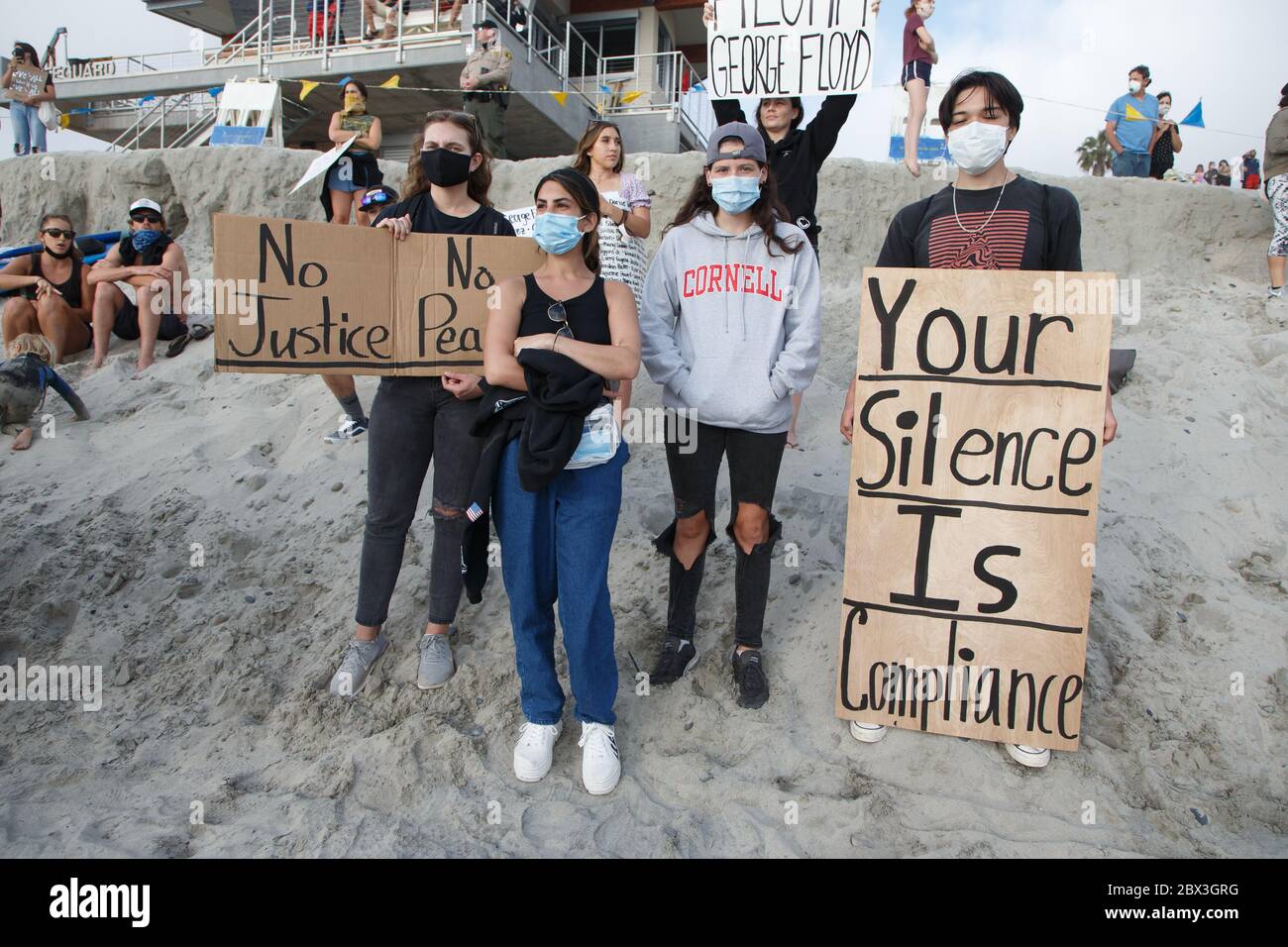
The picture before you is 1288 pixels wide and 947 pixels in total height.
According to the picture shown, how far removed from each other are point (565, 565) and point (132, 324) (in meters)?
6.18

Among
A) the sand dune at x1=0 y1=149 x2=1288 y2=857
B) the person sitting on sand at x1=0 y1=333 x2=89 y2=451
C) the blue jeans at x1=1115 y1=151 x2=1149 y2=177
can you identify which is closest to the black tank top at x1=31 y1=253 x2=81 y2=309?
the person sitting on sand at x1=0 y1=333 x2=89 y2=451

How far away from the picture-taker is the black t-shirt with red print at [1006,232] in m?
2.69

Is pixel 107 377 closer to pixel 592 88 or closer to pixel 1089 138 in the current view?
pixel 592 88

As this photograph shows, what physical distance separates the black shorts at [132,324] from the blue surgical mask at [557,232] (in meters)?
5.62

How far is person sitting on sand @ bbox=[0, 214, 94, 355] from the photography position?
6355 mm

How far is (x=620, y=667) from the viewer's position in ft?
10.6

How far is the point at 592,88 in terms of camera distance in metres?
16.4

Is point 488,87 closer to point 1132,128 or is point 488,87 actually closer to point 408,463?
point 408,463

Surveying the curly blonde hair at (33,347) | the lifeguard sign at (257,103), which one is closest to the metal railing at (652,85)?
the lifeguard sign at (257,103)

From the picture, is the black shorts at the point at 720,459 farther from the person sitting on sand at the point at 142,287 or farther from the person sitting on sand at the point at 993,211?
the person sitting on sand at the point at 142,287

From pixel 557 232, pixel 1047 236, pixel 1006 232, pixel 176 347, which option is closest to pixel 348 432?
pixel 557 232

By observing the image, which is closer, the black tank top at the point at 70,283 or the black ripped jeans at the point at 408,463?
the black ripped jeans at the point at 408,463

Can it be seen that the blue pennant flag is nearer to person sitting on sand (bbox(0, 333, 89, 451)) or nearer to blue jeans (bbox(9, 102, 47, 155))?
person sitting on sand (bbox(0, 333, 89, 451))

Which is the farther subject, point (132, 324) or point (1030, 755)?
point (132, 324)
